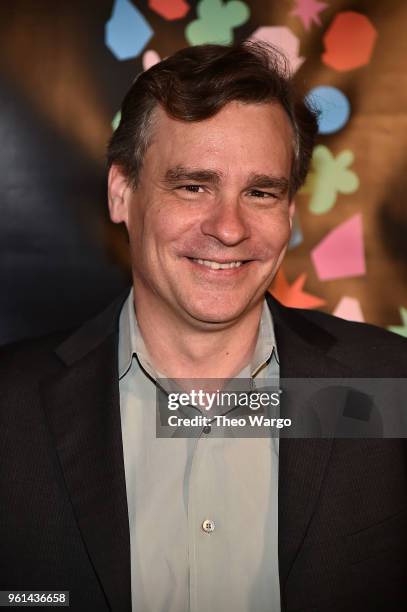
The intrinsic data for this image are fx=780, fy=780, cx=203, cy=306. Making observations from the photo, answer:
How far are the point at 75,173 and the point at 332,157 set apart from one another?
2.26 ft

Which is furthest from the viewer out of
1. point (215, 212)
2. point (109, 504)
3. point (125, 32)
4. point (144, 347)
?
point (125, 32)

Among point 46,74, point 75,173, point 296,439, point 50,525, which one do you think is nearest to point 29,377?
point 50,525

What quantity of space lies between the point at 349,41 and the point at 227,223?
88 centimetres

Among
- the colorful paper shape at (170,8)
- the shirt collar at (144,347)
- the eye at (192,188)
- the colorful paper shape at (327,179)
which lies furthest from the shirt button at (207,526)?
the colorful paper shape at (170,8)

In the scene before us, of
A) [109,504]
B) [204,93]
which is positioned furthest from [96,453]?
[204,93]

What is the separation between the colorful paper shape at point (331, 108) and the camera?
2.05m

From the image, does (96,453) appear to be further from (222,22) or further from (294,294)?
(222,22)

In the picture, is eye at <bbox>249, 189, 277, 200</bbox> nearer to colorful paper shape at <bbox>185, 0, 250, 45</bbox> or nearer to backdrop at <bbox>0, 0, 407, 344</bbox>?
backdrop at <bbox>0, 0, 407, 344</bbox>

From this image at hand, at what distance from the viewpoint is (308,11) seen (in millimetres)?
2082

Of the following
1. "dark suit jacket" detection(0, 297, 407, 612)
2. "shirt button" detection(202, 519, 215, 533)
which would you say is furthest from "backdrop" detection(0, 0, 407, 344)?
"shirt button" detection(202, 519, 215, 533)

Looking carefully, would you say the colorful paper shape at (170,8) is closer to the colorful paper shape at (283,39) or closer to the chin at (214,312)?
the colorful paper shape at (283,39)

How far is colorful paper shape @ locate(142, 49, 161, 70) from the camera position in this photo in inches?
81.2

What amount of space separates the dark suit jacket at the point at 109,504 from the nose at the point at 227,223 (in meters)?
0.29

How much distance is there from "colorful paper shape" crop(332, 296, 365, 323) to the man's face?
582 mm
